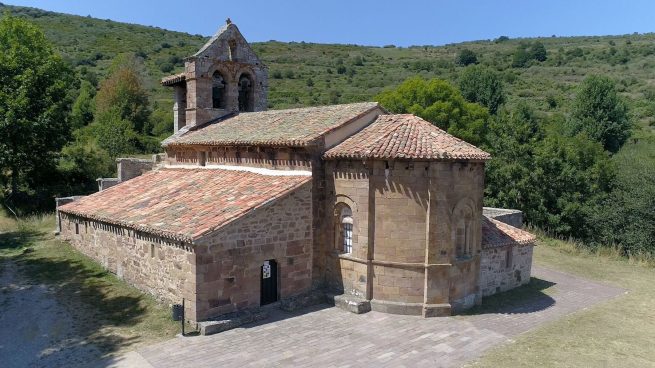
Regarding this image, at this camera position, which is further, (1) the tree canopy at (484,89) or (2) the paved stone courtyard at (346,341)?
(1) the tree canopy at (484,89)

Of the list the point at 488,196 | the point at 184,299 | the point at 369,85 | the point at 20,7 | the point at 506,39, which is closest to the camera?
the point at 184,299

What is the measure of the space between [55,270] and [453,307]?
13.2 m

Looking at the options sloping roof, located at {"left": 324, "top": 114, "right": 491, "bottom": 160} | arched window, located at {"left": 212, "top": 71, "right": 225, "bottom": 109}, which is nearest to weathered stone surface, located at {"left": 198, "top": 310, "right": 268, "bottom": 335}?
sloping roof, located at {"left": 324, "top": 114, "right": 491, "bottom": 160}

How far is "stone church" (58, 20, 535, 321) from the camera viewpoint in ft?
39.1

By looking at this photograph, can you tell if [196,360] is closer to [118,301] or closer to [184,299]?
[184,299]

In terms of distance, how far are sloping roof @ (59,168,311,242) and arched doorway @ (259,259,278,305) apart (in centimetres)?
183

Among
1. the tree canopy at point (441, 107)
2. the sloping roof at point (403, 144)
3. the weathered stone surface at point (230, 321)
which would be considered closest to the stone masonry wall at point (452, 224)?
the sloping roof at point (403, 144)

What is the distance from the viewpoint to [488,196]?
96.1 ft

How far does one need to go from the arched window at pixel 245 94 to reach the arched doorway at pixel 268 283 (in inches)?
383

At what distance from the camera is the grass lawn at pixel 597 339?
10266 mm

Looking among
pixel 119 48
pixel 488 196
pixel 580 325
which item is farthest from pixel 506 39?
pixel 580 325

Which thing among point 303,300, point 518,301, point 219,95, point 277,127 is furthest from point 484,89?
point 303,300

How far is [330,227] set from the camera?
13.7 m

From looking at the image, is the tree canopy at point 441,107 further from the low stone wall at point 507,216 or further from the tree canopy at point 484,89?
the tree canopy at point 484,89
